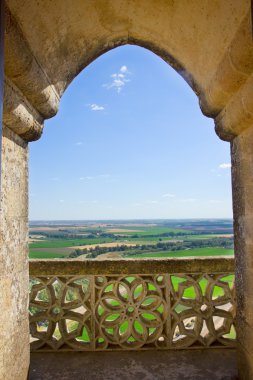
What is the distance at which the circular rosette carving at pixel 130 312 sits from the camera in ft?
9.16

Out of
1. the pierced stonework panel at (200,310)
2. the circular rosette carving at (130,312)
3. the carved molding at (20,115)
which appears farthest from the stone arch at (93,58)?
the circular rosette carving at (130,312)

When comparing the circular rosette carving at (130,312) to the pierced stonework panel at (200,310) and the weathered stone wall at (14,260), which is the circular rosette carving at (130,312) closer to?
the pierced stonework panel at (200,310)

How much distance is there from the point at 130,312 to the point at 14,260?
4.43 ft

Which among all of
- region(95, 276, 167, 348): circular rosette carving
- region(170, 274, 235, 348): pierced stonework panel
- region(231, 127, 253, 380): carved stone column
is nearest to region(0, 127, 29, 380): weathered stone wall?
region(95, 276, 167, 348): circular rosette carving

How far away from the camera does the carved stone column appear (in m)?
2.02

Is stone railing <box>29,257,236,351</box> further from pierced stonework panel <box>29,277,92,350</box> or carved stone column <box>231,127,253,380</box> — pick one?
carved stone column <box>231,127,253,380</box>

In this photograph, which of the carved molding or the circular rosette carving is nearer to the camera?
the carved molding

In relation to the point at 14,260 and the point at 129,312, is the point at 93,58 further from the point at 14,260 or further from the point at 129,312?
the point at 129,312

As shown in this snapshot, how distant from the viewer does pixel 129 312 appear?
2834 millimetres

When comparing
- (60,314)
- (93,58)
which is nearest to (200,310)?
(60,314)

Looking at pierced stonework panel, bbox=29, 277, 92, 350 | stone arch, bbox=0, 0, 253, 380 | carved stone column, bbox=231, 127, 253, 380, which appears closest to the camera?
stone arch, bbox=0, 0, 253, 380

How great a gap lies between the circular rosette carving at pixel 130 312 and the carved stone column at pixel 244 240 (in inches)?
30.9

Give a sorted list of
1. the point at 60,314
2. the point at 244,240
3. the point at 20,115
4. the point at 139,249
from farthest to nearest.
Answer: the point at 139,249 < the point at 60,314 < the point at 244,240 < the point at 20,115

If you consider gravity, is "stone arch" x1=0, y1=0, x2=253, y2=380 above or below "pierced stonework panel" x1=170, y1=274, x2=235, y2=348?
above
